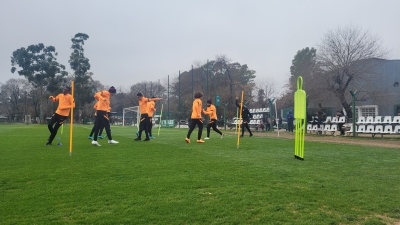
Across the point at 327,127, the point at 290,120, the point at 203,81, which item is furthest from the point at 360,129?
the point at 203,81

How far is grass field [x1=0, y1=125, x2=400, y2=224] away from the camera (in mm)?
3635

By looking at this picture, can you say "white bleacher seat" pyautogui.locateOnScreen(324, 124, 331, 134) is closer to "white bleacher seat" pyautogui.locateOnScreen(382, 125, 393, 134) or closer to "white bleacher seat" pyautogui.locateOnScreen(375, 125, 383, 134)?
"white bleacher seat" pyautogui.locateOnScreen(375, 125, 383, 134)

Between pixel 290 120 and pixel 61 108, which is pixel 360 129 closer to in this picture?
pixel 290 120

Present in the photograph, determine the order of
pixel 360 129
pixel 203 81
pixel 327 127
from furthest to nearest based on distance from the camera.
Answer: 1. pixel 203 81
2. pixel 327 127
3. pixel 360 129

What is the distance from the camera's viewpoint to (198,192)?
4.61 metres

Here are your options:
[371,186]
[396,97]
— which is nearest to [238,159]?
[371,186]

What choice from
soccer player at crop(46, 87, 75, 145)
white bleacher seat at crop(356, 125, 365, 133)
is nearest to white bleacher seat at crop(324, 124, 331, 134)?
white bleacher seat at crop(356, 125, 365, 133)

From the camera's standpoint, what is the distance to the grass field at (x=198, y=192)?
3.63m

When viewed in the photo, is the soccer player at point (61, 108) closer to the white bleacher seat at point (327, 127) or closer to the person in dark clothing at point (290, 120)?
the white bleacher seat at point (327, 127)

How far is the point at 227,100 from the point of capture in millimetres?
47625

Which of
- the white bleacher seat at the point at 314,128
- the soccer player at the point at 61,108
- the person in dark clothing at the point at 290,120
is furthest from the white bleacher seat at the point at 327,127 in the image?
the soccer player at the point at 61,108

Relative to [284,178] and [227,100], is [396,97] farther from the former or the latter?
[284,178]

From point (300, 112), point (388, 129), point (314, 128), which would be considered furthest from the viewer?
point (314, 128)

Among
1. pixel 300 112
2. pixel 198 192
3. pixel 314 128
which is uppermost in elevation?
pixel 300 112
